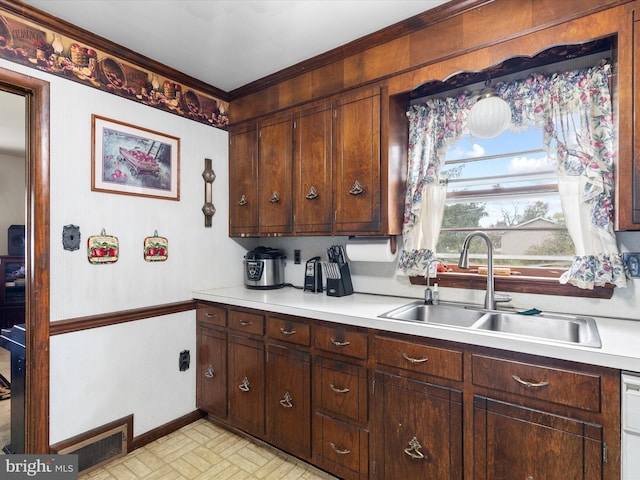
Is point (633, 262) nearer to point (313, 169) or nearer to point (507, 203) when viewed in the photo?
point (507, 203)

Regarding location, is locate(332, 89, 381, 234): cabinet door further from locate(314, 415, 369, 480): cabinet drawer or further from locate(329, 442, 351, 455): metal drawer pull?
locate(329, 442, 351, 455): metal drawer pull

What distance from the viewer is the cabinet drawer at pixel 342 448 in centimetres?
177

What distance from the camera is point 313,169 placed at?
93.0 inches

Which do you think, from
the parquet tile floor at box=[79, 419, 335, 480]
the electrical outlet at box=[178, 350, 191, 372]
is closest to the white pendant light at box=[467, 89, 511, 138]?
the parquet tile floor at box=[79, 419, 335, 480]

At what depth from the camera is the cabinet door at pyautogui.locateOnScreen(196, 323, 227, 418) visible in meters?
2.44

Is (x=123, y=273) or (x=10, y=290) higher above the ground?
(x=123, y=273)

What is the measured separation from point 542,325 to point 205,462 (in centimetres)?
211

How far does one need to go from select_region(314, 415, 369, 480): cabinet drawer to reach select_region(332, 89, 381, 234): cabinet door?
3.71ft

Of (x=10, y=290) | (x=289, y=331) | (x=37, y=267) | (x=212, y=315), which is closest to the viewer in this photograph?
(x=37, y=267)

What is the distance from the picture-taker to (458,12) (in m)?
1.78

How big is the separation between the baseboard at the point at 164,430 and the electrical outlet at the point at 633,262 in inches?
113

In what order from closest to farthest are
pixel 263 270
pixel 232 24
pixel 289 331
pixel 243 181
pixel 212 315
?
pixel 232 24, pixel 289 331, pixel 212 315, pixel 263 270, pixel 243 181

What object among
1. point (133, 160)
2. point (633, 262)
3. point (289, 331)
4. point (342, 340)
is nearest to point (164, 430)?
point (289, 331)

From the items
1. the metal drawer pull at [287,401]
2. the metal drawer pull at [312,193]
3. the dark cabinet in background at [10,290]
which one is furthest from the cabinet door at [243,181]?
the dark cabinet in background at [10,290]
